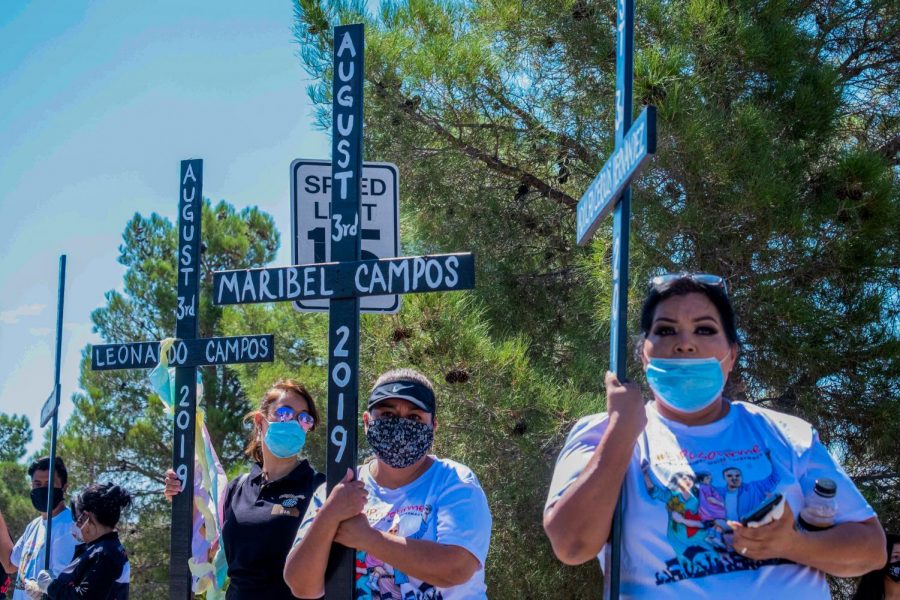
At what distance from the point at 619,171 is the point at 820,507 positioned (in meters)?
→ 0.96

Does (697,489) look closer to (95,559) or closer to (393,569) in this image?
(393,569)

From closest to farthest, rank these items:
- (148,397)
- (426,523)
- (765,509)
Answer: (765,509), (426,523), (148,397)

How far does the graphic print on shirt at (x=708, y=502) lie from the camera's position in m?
2.35

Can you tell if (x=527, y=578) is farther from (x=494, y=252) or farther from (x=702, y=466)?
(x=702, y=466)

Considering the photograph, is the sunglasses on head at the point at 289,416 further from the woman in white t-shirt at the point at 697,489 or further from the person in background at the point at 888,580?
the person in background at the point at 888,580

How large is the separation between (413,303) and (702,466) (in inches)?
156

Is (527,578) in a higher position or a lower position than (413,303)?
lower

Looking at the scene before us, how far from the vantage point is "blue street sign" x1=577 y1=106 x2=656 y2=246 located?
2348 millimetres

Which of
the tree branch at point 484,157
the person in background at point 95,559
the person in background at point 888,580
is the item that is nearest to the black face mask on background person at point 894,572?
the person in background at point 888,580

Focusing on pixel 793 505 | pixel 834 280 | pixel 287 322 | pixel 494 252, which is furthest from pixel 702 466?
pixel 287 322

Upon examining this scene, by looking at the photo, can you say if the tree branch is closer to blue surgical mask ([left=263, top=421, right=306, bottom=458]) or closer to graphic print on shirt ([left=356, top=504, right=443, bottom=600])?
blue surgical mask ([left=263, top=421, right=306, bottom=458])

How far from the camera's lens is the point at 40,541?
599 centimetres

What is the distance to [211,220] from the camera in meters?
15.3

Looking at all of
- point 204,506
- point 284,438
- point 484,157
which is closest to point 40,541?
point 204,506
